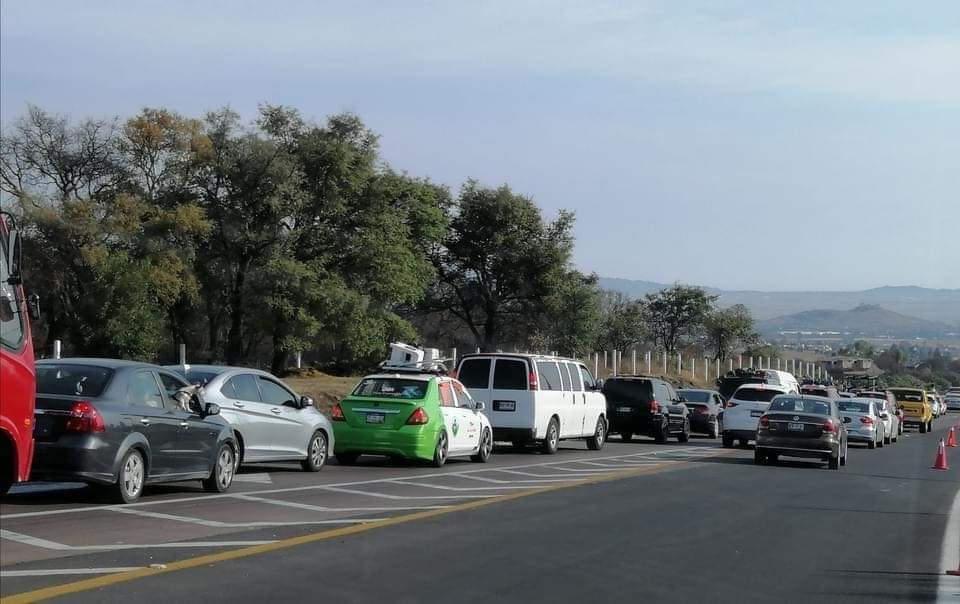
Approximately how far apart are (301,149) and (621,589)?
149 ft

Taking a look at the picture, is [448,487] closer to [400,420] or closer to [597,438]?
[400,420]

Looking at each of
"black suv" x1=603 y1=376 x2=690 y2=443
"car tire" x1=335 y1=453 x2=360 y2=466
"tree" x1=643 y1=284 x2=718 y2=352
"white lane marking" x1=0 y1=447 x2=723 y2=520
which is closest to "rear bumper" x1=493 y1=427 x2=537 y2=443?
"white lane marking" x1=0 y1=447 x2=723 y2=520

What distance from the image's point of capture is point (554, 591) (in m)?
9.46

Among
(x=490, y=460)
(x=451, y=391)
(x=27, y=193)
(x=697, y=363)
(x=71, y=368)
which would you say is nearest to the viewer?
(x=71, y=368)

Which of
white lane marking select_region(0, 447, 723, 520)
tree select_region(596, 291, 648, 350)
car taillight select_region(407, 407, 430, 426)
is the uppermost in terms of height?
tree select_region(596, 291, 648, 350)

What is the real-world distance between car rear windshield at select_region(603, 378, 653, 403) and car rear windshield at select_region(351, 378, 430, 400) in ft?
46.9

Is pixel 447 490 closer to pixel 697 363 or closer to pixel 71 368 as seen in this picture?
pixel 71 368

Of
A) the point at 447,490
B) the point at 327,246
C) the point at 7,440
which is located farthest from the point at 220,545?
the point at 327,246

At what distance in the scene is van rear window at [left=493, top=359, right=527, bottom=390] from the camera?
2566 centimetres

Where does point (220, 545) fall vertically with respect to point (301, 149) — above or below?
below

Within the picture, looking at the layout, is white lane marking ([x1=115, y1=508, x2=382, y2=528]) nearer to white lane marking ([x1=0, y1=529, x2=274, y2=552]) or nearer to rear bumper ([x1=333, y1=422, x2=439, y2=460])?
white lane marking ([x1=0, y1=529, x2=274, y2=552])

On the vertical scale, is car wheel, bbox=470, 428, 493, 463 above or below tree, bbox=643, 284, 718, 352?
below

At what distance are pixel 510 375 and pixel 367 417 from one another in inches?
226

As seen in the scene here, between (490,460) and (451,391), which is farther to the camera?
(490,460)
